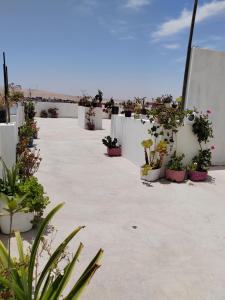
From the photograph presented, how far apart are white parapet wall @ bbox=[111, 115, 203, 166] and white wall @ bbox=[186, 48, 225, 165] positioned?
3.46ft

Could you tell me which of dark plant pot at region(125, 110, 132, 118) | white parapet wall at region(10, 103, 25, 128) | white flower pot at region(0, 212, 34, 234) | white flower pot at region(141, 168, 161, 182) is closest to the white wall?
dark plant pot at region(125, 110, 132, 118)

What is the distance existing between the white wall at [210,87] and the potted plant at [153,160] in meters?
1.88

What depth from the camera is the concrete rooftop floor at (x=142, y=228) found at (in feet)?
10.5

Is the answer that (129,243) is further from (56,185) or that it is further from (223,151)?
(223,151)

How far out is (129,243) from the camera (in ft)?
13.2

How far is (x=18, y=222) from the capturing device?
13.3ft

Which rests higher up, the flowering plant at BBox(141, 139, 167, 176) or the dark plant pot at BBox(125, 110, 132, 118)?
the dark plant pot at BBox(125, 110, 132, 118)

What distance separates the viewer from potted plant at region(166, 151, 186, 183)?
273 inches

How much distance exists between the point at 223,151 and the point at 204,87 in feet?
6.76

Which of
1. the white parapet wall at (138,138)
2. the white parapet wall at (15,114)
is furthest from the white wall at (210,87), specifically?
the white parapet wall at (15,114)

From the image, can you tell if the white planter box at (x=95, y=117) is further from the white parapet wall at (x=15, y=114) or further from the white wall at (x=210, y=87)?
the white wall at (x=210, y=87)

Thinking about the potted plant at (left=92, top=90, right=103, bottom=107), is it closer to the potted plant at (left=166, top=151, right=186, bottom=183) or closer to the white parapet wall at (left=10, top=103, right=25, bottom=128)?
the white parapet wall at (left=10, top=103, right=25, bottom=128)

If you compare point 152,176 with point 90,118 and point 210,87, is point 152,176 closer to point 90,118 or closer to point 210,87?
point 210,87

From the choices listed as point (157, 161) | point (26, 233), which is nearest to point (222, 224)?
point (157, 161)
